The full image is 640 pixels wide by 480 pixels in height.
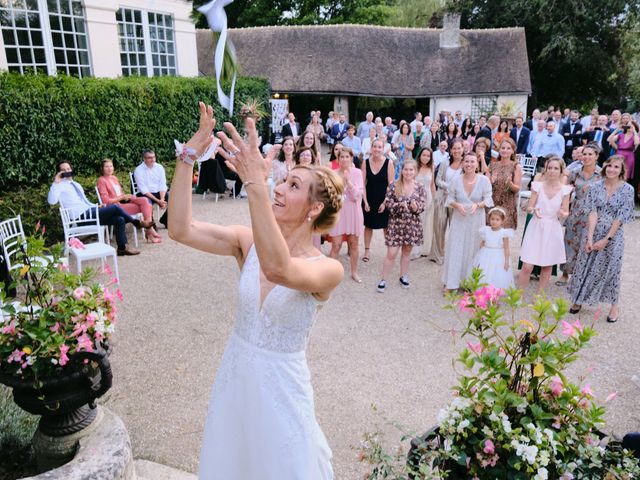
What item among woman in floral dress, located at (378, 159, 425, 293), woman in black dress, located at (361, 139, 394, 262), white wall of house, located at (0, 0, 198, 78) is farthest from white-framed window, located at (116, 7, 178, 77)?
woman in floral dress, located at (378, 159, 425, 293)

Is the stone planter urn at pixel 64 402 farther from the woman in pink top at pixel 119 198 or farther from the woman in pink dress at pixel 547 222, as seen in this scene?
A: the woman in pink top at pixel 119 198

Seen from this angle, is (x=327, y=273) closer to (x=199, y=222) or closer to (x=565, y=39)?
(x=199, y=222)

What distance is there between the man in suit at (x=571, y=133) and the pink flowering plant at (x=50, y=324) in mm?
17754

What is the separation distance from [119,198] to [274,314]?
7.93 meters

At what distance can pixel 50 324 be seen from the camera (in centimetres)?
321

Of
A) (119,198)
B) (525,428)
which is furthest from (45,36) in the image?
(525,428)

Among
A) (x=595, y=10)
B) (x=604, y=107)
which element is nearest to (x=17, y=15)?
(x=595, y=10)

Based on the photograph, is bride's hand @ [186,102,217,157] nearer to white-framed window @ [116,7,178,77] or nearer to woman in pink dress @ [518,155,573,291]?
woman in pink dress @ [518,155,573,291]

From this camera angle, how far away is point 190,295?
7.13 metres

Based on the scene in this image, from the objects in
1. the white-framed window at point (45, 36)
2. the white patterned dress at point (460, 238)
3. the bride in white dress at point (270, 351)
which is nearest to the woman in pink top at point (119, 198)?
the white-framed window at point (45, 36)

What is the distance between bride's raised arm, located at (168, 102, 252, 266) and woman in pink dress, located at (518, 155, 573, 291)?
5.47 meters

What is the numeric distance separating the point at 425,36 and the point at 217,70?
1182 inches

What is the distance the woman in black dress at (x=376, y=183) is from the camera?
26.6 feet

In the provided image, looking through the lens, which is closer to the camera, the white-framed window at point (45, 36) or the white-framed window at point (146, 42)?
the white-framed window at point (45, 36)
